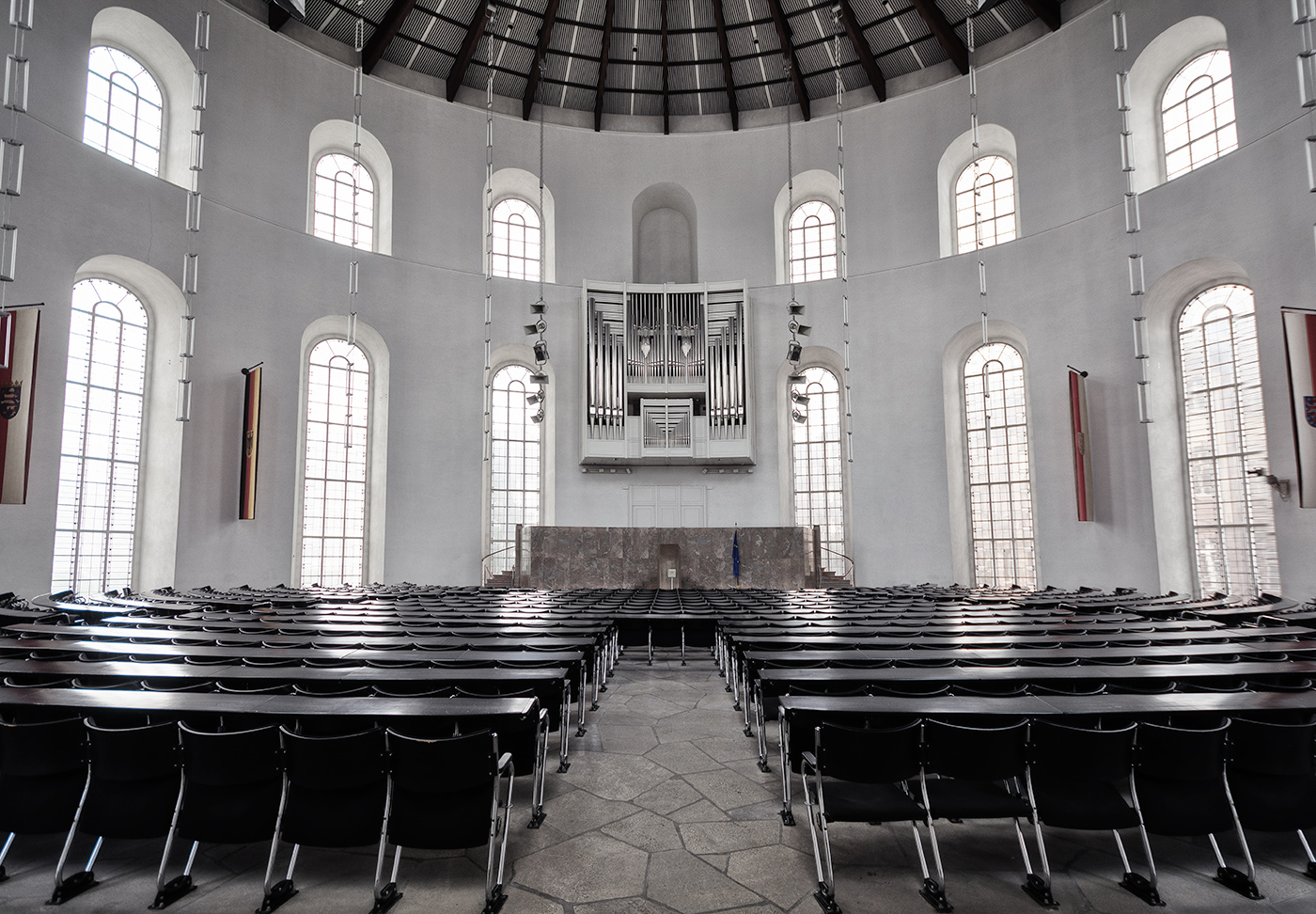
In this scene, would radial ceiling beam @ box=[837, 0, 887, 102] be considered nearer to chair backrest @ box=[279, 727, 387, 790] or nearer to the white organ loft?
the white organ loft

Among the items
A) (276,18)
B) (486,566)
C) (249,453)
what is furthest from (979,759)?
(276,18)

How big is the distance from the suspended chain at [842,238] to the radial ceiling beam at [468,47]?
25.1 ft

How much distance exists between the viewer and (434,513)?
16.5m

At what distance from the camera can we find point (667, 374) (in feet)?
58.5

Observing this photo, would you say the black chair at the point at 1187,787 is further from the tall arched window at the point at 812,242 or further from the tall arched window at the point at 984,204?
the tall arched window at the point at 812,242

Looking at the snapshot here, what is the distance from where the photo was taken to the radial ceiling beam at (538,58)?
53.7 ft

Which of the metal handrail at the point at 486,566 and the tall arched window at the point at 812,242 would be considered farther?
the tall arched window at the point at 812,242

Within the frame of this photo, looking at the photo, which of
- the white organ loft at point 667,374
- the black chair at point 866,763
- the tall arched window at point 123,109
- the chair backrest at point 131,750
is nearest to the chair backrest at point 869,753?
the black chair at point 866,763

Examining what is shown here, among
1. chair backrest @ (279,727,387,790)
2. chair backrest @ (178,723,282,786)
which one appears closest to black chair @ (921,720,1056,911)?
chair backrest @ (279,727,387,790)

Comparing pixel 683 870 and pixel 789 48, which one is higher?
pixel 789 48

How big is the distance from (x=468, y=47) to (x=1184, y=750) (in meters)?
18.2

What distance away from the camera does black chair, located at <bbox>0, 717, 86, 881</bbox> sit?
3262 mm

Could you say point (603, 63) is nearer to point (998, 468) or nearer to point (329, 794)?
point (998, 468)

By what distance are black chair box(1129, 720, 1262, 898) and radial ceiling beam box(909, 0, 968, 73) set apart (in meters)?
16.6
